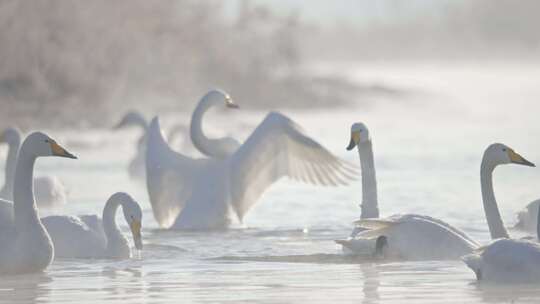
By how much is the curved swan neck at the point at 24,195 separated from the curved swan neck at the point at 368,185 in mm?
2319

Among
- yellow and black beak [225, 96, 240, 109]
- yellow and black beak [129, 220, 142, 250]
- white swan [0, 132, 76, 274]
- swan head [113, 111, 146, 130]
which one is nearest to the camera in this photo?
white swan [0, 132, 76, 274]

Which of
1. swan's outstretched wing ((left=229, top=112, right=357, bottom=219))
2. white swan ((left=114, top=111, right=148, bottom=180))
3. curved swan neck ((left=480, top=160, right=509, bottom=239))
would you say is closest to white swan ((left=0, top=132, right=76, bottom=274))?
curved swan neck ((left=480, top=160, right=509, bottom=239))

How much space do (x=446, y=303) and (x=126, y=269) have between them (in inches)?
100

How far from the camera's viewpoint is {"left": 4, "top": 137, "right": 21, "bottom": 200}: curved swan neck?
12.0 metres

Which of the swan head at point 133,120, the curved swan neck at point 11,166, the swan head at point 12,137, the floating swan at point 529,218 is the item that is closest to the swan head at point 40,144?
the curved swan neck at point 11,166

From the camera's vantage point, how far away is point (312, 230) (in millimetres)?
11953

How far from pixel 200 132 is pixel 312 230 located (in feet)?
5.73

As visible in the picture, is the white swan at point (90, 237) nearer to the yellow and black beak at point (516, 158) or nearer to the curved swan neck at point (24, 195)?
the curved swan neck at point (24, 195)

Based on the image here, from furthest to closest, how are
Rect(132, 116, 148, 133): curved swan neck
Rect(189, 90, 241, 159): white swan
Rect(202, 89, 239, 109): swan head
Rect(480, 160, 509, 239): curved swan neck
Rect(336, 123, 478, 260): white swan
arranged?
Rect(132, 116, 148, 133): curved swan neck, Rect(202, 89, 239, 109): swan head, Rect(189, 90, 241, 159): white swan, Rect(480, 160, 509, 239): curved swan neck, Rect(336, 123, 478, 260): white swan

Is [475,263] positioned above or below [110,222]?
below

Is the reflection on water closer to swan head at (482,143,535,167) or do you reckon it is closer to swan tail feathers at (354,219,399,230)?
swan tail feathers at (354,219,399,230)

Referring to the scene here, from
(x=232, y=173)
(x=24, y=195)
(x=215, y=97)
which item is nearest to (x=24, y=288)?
(x=24, y=195)

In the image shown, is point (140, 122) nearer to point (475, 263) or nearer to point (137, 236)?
point (137, 236)

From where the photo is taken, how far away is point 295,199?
1486 centimetres
